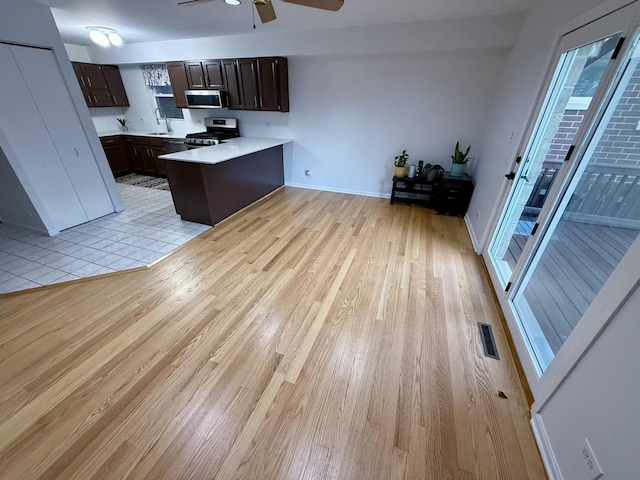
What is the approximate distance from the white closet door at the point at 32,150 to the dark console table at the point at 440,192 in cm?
464

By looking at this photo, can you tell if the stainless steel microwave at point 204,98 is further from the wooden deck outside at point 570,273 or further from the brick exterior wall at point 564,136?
the wooden deck outside at point 570,273

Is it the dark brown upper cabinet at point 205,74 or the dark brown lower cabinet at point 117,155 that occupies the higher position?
the dark brown upper cabinet at point 205,74

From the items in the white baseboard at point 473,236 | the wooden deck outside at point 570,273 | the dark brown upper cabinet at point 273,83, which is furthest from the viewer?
the dark brown upper cabinet at point 273,83

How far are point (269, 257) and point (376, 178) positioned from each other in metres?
2.73

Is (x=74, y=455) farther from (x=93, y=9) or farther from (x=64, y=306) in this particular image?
(x=93, y=9)

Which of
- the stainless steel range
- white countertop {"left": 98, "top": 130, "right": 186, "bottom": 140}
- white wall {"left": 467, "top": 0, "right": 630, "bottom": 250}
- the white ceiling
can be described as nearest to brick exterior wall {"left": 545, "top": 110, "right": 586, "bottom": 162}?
white wall {"left": 467, "top": 0, "right": 630, "bottom": 250}

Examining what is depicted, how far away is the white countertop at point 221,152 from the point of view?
307cm

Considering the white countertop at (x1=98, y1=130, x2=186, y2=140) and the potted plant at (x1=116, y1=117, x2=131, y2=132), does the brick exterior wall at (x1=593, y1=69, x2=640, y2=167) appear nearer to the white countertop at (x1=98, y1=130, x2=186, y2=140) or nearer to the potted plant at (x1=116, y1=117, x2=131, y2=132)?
the white countertop at (x1=98, y1=130, x2=186, y2=140)

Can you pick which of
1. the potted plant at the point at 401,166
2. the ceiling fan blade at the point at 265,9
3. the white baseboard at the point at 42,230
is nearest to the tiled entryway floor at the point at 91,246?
the white baseboard at the point at 42,230

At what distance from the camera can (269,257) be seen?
2865 millimetres

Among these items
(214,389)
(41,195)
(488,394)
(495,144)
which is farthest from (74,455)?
(495,144)

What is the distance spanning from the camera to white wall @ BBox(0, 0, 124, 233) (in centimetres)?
254

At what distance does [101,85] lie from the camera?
527 cm

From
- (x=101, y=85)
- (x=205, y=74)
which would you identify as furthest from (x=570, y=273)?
(x=101, y=85)
